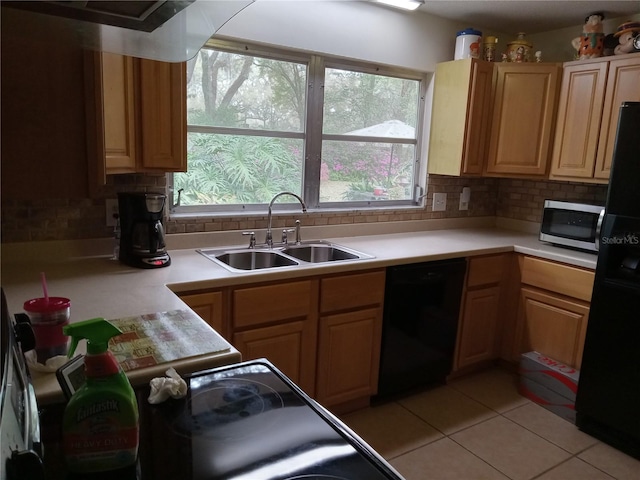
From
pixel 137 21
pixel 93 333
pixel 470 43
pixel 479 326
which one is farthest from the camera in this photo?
pixel 470 43

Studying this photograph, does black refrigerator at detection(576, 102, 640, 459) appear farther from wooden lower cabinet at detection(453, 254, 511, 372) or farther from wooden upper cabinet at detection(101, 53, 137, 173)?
wooden upper cabinet at detection(101, 53, 137, 173)

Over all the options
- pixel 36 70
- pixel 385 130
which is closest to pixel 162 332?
pixel 36 70

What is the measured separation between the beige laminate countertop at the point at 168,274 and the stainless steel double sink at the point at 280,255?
9 centimetres

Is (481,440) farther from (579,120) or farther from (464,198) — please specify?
(579,120)

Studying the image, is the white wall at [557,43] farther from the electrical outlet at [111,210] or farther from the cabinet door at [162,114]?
the electrical outlet at [111,210]

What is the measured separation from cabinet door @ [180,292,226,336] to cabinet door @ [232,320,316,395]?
118 millimetres

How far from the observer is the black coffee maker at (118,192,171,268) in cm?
209

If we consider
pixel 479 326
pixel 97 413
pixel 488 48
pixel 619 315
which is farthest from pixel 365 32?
pixel 97 413

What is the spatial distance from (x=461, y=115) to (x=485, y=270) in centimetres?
106

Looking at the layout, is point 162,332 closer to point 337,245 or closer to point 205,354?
point 205,354

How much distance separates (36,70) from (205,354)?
89 cm

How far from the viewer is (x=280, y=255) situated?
2.56 m

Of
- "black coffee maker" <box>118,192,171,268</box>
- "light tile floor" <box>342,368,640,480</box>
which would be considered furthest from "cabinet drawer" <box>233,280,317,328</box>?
"light tile floor" <box>342,368,640,480</box>

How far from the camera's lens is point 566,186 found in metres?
3.42
